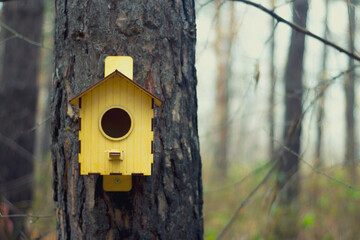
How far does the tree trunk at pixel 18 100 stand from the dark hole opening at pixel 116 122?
13.6 feet

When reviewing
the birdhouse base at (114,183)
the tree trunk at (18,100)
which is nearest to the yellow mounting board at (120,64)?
the birdhouse base at (114,183)

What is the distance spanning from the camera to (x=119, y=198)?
181cm

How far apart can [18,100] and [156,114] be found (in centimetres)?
450

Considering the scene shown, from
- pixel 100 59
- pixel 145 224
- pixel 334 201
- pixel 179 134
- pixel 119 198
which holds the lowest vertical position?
pixel 334 201

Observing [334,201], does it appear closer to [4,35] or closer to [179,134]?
[179,134]

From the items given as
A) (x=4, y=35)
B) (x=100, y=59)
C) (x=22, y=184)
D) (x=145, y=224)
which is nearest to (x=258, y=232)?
(x=22, y=184)

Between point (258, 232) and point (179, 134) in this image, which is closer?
point (179, 134)

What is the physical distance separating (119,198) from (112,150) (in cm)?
29

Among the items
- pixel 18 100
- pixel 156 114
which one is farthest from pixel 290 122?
pixel 18 100

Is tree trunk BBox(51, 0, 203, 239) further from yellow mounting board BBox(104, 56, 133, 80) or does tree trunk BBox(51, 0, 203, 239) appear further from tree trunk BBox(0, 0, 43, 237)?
tree trunk BBox(0, 0, 43, 237)

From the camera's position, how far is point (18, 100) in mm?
5684

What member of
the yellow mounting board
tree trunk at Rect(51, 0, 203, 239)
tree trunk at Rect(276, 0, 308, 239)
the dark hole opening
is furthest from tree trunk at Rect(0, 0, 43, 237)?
the yellow mounting board

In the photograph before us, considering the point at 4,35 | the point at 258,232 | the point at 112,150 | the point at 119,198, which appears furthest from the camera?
the point at 4,35

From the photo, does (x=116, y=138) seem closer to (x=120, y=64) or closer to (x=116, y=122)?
(x=116, y=122)
